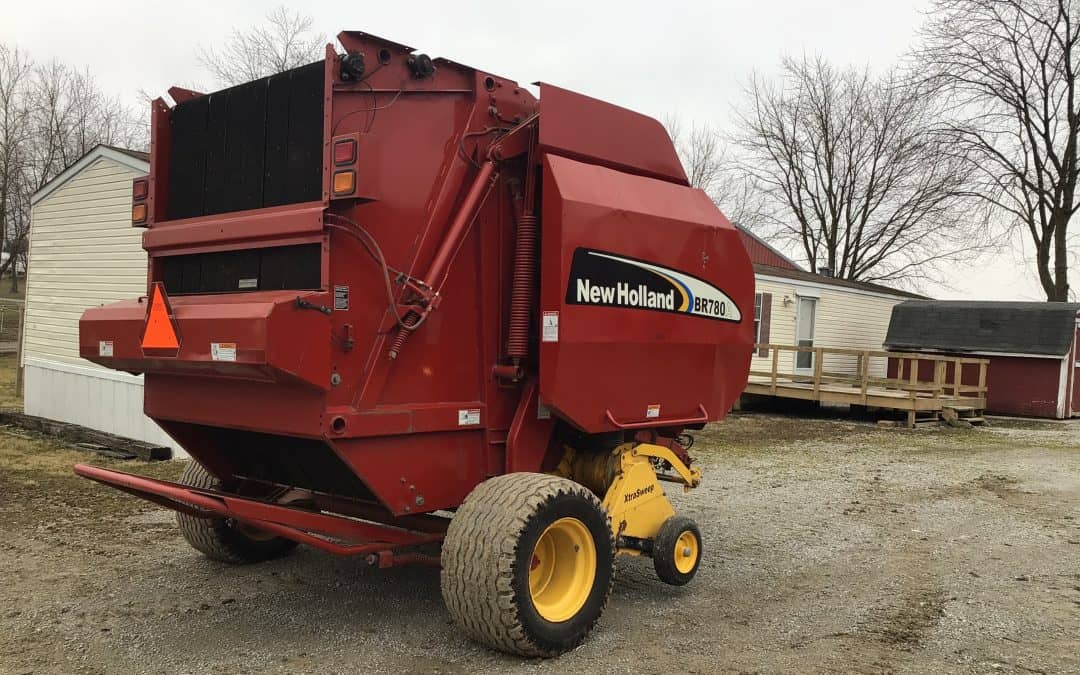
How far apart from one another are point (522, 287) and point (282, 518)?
162cm

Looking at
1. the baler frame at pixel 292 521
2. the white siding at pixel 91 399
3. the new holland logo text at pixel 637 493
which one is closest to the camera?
the baler frame at pixel 292 521

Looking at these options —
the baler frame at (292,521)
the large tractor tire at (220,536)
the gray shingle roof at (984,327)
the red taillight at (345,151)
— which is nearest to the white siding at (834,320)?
the gray shingle roof at (984,327)

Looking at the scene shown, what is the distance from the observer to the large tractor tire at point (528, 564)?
12.4ft

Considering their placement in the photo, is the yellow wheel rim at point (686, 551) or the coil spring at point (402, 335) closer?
the coil spring at point (402, 335)

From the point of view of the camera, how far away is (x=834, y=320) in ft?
71.1

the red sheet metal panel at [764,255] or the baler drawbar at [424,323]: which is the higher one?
the red sheet metal panel at [764,255]

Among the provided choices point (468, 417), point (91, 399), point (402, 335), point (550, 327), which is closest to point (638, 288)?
point (550, 327)

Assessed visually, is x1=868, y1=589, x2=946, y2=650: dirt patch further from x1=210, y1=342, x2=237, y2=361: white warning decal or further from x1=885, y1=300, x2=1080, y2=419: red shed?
x1=885, y1=300, x2=1080, y2=419: red shed

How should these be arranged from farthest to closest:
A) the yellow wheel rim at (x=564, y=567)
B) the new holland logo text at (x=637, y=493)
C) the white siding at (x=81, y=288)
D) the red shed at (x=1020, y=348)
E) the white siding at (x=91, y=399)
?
the red shed at (x=1020, y=348), the white siding at (x=81, y=288), the white siding at (x=91, y=399), the new holland logo text at (x=637, y=493), the yellow wheel rim at (x=564, y=567)

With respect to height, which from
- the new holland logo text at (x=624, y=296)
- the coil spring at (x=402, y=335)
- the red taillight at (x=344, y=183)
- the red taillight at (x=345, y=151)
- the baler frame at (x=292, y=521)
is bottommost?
the baler frame at (x=292, y=521)

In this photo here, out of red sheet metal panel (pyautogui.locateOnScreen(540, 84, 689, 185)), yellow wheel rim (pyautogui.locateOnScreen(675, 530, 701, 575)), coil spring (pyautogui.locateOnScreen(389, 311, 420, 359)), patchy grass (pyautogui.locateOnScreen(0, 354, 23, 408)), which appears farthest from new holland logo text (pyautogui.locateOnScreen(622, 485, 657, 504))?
patchy grass (pyautogui.locateOnScreen(0, 354, 23, 408))

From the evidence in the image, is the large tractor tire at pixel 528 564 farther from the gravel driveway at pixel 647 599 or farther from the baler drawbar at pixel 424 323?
the gravel driveway at pixel 647 599

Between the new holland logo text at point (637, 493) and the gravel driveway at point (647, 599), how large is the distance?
609 mm

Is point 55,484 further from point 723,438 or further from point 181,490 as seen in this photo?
point 723,438
